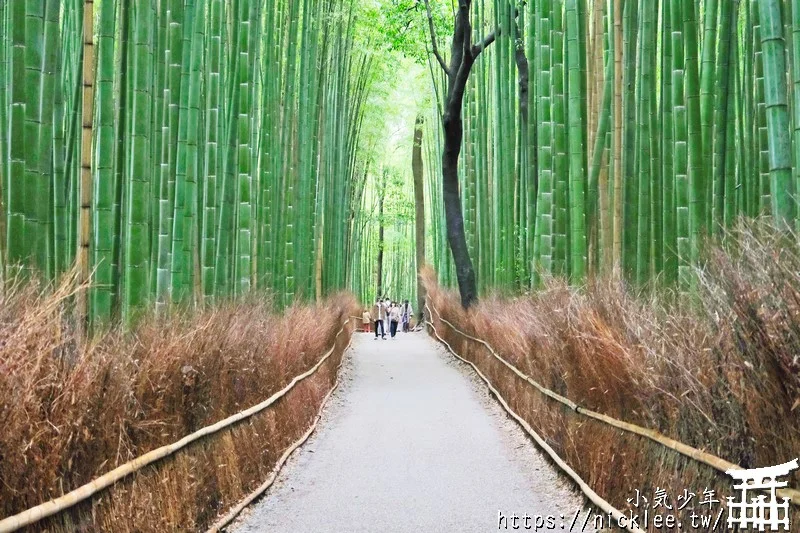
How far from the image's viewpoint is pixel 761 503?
93.0 inches

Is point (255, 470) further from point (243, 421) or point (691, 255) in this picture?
point (691, 255)

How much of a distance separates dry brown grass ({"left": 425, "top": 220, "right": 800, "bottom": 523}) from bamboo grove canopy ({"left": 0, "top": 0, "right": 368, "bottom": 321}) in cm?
214

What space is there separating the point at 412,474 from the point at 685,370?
7.78 feet

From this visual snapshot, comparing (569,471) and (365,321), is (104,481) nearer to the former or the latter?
(569,471)

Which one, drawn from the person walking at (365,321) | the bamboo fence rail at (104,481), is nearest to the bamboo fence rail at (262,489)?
the bamboo fence rail at (104,481)

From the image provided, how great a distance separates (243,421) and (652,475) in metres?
2.13

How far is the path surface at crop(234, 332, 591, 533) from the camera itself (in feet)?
13.4

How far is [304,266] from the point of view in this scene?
Result: 38.3 feet

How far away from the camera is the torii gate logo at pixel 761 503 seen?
89.4 inches

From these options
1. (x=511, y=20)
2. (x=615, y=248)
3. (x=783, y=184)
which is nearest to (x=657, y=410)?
(x=783, y=184)

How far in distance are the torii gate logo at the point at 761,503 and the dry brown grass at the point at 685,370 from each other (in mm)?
40

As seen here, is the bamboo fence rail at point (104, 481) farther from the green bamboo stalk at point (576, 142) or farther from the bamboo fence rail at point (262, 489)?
the green bamboo stalk at point (576, 142)

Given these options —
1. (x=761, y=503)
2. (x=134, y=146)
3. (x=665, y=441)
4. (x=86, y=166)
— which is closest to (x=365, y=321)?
(x=134, y=146)

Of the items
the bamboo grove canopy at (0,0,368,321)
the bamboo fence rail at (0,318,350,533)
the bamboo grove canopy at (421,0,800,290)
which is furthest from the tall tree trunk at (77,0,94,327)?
the bamboo grove canopy at (421,0,800,290)
